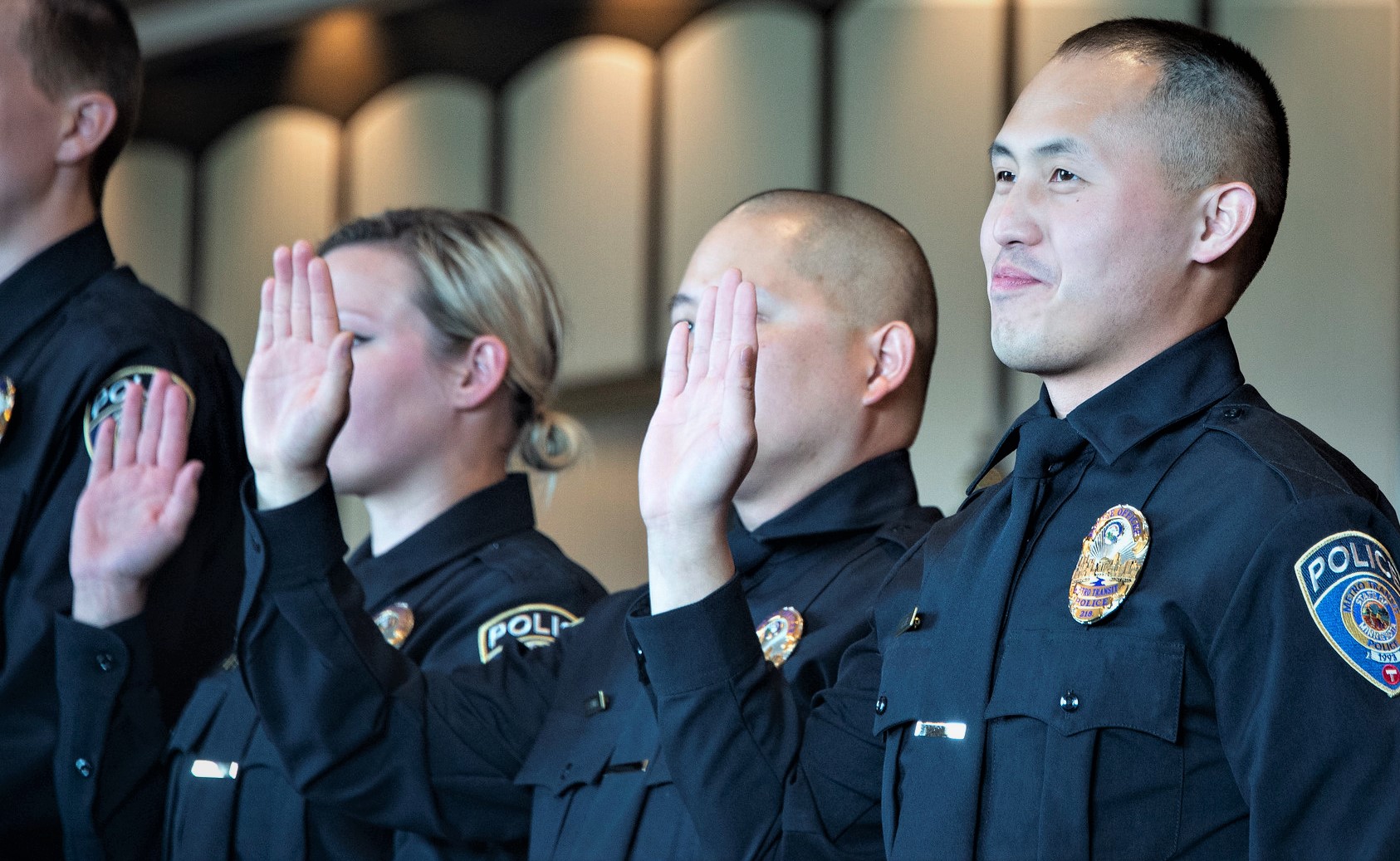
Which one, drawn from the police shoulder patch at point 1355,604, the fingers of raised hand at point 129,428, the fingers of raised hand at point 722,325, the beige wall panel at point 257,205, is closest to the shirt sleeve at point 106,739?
the fingers of raised hand at point 129,428

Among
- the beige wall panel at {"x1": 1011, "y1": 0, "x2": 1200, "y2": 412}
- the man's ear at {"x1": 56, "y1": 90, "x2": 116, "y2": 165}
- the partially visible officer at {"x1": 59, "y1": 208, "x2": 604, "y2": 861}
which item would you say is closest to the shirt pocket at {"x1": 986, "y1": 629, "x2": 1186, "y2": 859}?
the partially visible officer at {"x1": 59, "y1": 208, "x2": 604, "y2": 861}

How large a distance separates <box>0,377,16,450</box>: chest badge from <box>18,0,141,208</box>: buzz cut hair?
1.37ft

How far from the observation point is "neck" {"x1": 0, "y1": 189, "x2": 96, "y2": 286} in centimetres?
244

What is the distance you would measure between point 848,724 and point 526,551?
798 millimetres

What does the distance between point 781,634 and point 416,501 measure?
76 centimetres

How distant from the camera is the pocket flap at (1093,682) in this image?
1339mm

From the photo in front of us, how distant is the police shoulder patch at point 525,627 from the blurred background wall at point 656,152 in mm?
2648

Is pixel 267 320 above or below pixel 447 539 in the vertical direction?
above

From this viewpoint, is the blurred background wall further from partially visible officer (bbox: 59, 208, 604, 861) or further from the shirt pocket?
the shirt pocket

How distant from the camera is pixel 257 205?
658 cm

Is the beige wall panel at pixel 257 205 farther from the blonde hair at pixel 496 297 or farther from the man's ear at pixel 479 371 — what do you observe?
the man's ear at pixel 479 371

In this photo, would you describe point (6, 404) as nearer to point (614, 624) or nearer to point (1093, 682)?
point (614, 624)

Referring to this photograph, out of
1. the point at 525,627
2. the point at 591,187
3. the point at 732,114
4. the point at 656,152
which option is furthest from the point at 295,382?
the point at 591,187

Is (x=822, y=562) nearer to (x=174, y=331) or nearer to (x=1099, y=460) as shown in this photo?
(x=1099, y=460)
